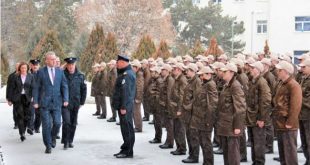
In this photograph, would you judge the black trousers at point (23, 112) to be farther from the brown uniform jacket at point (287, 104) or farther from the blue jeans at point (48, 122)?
the brown uniform jacket at point (287, 104)

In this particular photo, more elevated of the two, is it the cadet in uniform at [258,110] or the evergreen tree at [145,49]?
the evergreen tree at [145,49]

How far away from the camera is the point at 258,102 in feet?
33.5

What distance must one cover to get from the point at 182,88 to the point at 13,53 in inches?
1775

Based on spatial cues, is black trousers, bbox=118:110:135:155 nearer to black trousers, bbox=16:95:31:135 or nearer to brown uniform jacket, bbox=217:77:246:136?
brown uniform jacket, bbox=217:77:246:136

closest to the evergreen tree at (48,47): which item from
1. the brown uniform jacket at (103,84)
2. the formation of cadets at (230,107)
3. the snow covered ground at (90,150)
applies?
the brown uniform jacket at (103,84)

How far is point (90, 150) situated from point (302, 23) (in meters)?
39.4

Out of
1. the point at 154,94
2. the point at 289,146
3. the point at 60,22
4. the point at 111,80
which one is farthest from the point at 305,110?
the point at 60,22

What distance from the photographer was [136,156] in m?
11.7

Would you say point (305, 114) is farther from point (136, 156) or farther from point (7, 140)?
point (7, 140)

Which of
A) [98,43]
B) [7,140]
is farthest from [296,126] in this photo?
[98,43]

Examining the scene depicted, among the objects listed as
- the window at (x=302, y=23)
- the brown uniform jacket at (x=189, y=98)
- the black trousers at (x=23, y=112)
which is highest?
the window at (x=302, y=23)

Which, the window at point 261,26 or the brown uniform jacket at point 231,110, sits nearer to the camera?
the brown uniform jacket at point 231,110

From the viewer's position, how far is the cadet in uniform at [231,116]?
29.8ft

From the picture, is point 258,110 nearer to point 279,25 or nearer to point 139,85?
point 139,85
